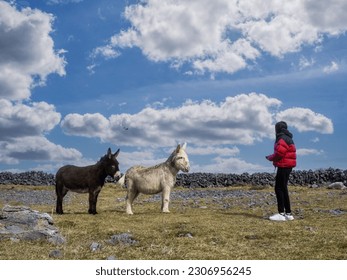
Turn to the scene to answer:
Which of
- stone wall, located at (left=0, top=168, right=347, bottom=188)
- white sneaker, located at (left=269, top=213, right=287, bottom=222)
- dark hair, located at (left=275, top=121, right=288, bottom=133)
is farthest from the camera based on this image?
stone wall, located at (left=0, top=168, right=347, bottom=188)

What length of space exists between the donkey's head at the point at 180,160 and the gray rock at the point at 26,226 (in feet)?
19.9

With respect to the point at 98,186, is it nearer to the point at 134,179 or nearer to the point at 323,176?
the point at 134,179

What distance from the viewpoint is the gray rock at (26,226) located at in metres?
11.6

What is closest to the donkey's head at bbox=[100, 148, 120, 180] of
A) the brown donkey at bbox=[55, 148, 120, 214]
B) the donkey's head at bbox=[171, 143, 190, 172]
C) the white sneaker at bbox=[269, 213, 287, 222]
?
the brown donkey at bbox=[55, 148, 120, 214]

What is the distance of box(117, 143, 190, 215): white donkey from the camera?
17781 millimetres

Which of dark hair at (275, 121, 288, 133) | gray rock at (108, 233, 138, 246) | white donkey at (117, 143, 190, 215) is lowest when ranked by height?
gray rock at (108, 233, 138, 246)

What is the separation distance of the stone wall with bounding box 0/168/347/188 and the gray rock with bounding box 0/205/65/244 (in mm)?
31475

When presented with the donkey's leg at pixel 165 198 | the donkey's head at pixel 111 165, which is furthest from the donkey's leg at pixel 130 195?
the donkey's leg at pixel 165 198

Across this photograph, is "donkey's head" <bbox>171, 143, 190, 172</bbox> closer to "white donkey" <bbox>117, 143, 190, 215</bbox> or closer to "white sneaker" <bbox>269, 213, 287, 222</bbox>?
"white donkey" <bbox>117, 143, 190, 215</bbox>

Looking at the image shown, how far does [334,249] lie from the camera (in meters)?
10.6

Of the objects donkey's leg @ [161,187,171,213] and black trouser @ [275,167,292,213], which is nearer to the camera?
black trouser @ [275,167,292,213]

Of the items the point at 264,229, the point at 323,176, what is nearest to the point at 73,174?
the point at 264,229

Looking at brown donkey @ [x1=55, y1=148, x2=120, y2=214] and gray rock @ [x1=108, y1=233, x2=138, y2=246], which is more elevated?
brown donkey @ [x1=55, y1=148, x2=120, y2=214]
